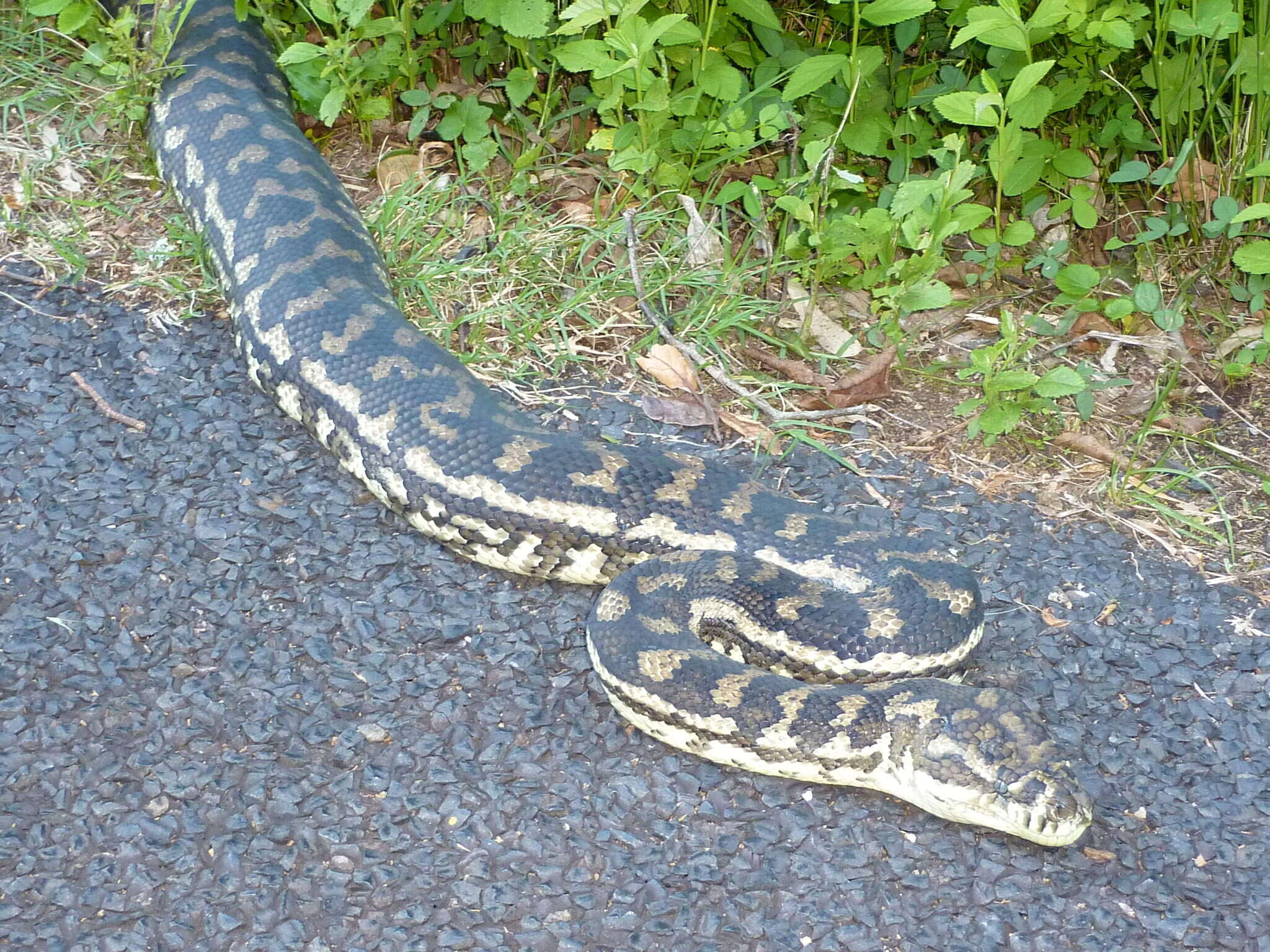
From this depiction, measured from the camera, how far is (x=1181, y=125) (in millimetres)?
6457

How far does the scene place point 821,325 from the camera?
6270 millimetres

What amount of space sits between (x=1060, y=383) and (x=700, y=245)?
2046 millimetres

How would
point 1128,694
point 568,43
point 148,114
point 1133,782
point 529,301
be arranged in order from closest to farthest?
point 1133,782 < point 1128,694 < point 568,43 < point 529,301 < point 148,114

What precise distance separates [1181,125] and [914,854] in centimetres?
433

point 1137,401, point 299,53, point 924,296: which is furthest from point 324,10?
point 1137,401

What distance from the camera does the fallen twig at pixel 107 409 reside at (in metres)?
5.52

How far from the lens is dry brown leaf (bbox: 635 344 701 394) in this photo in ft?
19.5

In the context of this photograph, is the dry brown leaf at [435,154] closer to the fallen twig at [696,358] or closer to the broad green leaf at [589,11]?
the fallen twig at [696,358]

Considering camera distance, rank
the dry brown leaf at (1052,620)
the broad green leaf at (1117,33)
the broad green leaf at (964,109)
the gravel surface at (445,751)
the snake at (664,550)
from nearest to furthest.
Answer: the gravel surface at (445,751) < the snake at (664,550) < the dry brown leaf at (1052,620) < the broad green leaf at (964,109) < the broad green leaf at (1117,33)

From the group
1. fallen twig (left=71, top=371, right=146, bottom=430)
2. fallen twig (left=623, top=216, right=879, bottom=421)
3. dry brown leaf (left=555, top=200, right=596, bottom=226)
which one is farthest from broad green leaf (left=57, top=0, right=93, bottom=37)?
fallen twig (left=623, top=216, right=879, bottom=421)

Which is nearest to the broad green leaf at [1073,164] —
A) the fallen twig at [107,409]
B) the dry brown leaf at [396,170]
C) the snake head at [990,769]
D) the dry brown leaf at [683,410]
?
the dry brown leaf at [683,410]

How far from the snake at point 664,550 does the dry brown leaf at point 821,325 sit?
3.98ft

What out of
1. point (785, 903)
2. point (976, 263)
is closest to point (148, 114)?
point (976, 263)

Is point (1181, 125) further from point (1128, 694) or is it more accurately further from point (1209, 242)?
point (1128, 694)
